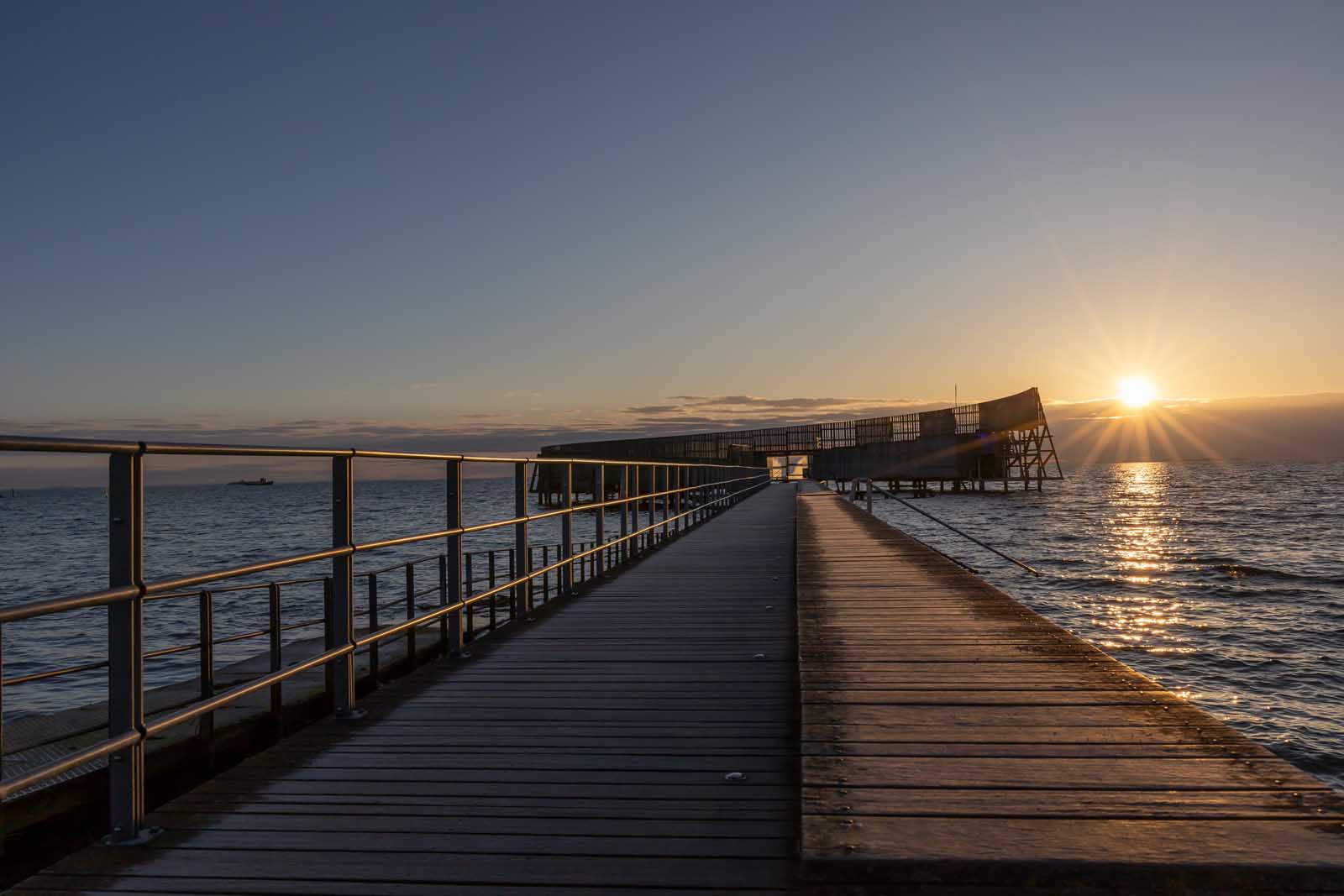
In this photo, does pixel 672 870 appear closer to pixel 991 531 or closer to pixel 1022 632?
pixel 1022 632

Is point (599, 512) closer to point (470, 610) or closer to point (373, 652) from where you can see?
point (470, 610)

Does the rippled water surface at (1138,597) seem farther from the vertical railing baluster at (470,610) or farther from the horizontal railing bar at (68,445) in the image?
the horizontal railing bar at (68,445)

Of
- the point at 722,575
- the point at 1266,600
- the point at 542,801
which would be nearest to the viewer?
the point at 542,801

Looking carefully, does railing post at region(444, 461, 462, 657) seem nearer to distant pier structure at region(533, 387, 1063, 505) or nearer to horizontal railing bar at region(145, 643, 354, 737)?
horizontal railing bar at region(145, 643, 354, 737)

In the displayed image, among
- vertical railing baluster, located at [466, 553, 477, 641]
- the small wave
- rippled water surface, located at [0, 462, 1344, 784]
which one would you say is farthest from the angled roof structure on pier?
vertical railing baluster, located at [466, 553, 477, 641]

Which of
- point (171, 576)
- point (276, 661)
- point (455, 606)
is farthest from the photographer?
point (171, 576)

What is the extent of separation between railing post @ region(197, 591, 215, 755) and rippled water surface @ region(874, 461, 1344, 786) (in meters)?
9.32

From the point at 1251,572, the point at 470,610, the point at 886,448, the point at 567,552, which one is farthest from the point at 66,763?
the point at 886,448

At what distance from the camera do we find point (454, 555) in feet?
15.6

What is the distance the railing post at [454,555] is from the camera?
4.75m

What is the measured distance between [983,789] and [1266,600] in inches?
774

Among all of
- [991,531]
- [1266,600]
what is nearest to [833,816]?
[1266,600]

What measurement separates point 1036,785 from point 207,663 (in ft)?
15.6

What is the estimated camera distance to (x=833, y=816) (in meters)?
2.31
